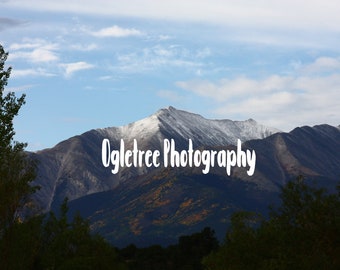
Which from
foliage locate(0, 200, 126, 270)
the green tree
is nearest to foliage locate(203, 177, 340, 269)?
the green tree

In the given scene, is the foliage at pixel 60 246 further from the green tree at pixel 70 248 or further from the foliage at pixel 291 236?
the foliage at pixel 291 236

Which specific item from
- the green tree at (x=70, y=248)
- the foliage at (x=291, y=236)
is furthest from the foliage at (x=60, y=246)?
the foliage at (x=291, y=236)

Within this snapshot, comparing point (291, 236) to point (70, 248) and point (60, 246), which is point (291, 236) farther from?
point (70, 248)

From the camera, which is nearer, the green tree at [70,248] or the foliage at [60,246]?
the foliage at [60,246]

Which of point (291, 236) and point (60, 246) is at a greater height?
point (291, 236)

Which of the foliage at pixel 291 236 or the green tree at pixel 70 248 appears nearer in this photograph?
the foliage at pixel 291 236

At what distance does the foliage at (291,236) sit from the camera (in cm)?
11900

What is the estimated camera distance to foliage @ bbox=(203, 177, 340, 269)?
119m

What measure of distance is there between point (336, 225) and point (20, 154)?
2272 inches

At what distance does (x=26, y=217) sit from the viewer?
409 feet

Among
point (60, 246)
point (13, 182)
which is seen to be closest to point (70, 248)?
point (60, 246)

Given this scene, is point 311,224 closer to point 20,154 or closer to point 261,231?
point 261,231

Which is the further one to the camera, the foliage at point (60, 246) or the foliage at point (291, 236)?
the foliage at point (60, 246)

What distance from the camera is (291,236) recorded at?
126250 mm
